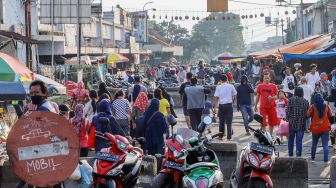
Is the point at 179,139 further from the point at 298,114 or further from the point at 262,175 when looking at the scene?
the point at 298,114

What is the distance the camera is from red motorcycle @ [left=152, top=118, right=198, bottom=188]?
9.99 m

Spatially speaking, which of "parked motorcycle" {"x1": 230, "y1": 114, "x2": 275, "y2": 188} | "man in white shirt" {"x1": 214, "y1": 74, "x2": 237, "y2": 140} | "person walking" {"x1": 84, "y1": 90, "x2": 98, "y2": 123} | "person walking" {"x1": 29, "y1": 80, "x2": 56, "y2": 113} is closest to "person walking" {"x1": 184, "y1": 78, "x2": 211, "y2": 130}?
"man in white shirt" {"x1": 214, "y1": 74, "x2": 237, "y2": 140}

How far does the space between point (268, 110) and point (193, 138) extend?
8.62m

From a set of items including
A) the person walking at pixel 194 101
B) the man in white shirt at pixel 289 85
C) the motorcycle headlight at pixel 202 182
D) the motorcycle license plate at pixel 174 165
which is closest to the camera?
the motorcycle headlight at pixel 202 182

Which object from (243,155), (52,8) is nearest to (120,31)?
(52,8)

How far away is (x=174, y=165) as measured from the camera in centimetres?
1002

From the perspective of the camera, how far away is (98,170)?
941cm

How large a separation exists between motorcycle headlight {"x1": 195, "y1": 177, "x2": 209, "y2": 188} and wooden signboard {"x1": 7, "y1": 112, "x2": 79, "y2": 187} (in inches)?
65.2

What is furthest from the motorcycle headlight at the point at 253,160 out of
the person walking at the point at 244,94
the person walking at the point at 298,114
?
the person walking at the point at 244,94

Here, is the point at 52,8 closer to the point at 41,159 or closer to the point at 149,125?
the point at 149,125

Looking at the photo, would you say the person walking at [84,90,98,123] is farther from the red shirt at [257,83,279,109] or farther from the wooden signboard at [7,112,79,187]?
the wooden signboard at [7,112,79,187]

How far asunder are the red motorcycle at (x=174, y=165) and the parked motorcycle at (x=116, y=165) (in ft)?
1.12

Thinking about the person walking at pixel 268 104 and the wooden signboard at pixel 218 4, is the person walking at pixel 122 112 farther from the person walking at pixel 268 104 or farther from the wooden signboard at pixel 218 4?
the wooden signboard at pixel 218 4

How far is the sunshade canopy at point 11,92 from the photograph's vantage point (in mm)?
11680
